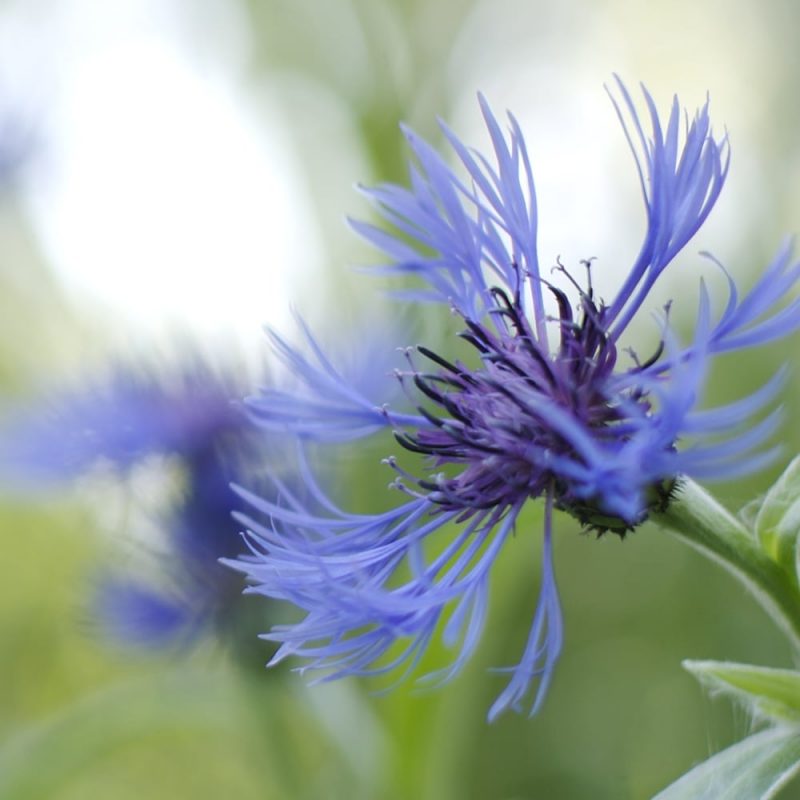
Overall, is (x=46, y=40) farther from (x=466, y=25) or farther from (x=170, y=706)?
(x=170, y=706)

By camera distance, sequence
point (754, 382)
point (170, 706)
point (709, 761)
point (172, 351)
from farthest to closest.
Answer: point (754, 382)
point (172, 351)
point (170, 706)
point (709, 761)

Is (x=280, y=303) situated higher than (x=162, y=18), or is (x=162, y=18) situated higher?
(x=162, y=18)

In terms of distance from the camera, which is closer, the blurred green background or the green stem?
the green stem

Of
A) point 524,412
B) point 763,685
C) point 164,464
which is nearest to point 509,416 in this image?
point 524,412

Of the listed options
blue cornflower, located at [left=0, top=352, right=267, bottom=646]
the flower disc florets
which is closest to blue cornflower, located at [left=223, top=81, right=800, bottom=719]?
the flower disc florets

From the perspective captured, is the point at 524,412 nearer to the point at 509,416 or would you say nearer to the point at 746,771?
the point at 509,416

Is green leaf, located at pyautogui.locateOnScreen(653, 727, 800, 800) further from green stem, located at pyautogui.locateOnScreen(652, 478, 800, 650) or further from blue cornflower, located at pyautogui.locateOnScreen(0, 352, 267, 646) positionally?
blue cornflower, located at pyautogui.locateOnScreen(0, 352, 267, 646)

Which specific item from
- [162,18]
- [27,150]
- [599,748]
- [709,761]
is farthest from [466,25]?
[709,761]
